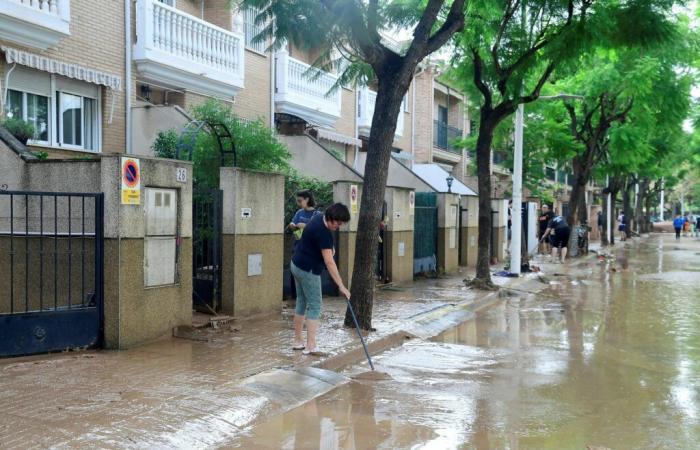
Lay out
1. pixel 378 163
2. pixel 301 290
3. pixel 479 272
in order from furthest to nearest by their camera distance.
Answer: pixel 479 272
pixel 378 163
pixel 301 290

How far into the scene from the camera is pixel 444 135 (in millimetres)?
32000

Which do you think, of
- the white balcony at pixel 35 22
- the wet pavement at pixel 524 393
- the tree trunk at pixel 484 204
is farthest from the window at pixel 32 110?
the tree trunk at pixel 484 204

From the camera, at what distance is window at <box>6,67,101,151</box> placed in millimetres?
12016

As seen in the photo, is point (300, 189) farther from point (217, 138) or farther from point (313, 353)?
point (313, 353)

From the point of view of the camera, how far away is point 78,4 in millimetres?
12742

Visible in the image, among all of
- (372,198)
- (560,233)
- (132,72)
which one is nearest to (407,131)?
(560,233)

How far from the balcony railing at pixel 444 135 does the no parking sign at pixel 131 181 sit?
922 inches

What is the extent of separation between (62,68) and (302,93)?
7.74m

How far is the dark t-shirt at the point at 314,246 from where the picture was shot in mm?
7676

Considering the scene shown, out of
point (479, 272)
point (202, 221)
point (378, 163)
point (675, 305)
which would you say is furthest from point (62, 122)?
point (675, 305)

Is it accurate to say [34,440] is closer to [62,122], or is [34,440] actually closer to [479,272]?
[62,122]

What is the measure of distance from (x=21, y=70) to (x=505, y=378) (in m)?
9.64

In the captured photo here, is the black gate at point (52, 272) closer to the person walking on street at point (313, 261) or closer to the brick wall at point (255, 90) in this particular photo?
the person walking on street at point (313, 261)

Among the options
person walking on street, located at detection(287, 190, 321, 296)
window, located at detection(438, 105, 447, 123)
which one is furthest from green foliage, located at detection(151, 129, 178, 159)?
window, located at detection(438, 105, 447, 123)
